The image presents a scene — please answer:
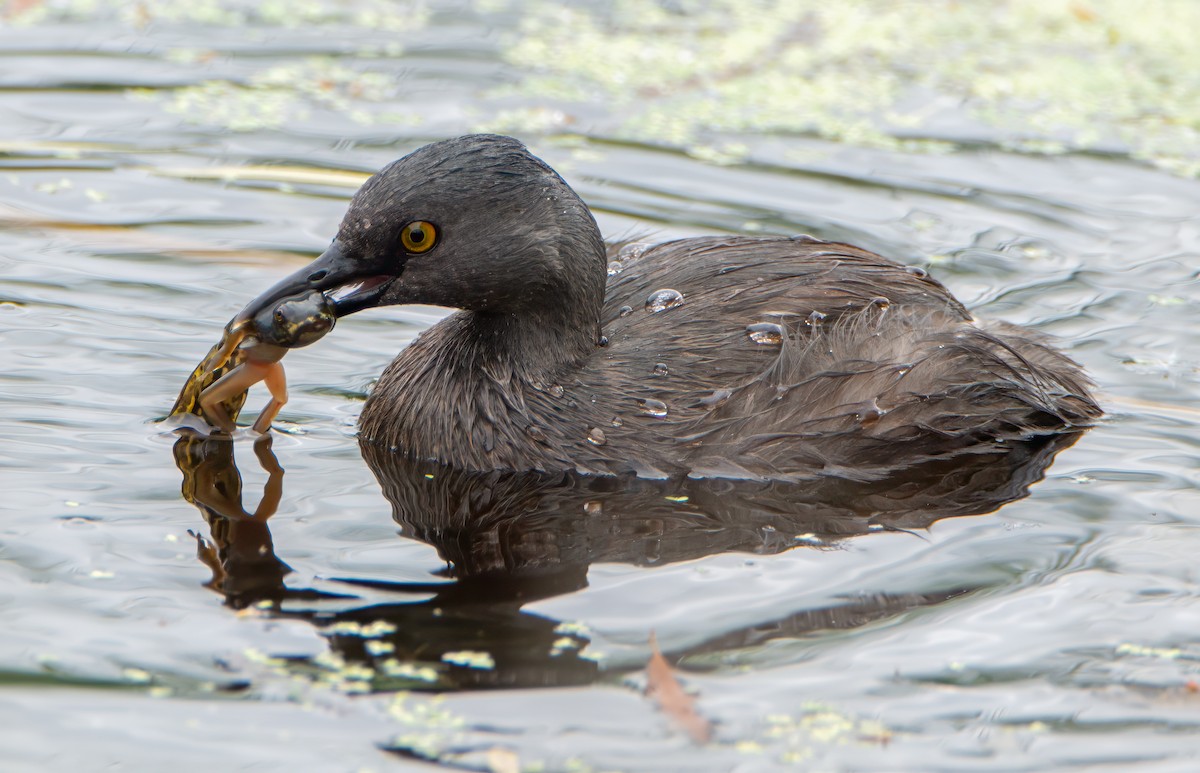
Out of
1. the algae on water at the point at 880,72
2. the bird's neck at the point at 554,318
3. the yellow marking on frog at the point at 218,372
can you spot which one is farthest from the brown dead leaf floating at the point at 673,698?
the algae on water at the point at 880,72

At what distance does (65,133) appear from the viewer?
32.8 feet

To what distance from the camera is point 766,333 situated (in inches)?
263

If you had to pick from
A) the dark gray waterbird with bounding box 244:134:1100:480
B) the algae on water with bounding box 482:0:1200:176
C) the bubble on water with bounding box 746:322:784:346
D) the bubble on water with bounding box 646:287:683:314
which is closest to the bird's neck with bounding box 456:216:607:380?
the dark gray waterbird with bounding box 244:134:1100:480

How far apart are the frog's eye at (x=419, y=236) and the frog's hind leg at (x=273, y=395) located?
2.33ft

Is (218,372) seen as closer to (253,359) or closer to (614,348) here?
(253,359)

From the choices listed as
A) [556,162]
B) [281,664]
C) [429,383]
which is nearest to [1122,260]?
[556,162]

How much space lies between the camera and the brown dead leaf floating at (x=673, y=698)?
4754 millimetres

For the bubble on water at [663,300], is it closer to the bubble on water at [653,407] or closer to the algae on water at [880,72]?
the bubble on water at [653,407]

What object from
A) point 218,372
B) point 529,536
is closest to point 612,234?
Result: point 218,372

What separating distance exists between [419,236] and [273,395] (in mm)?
881

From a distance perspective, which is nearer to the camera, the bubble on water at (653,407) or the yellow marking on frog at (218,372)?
the yellow marking on frog at (218,372)

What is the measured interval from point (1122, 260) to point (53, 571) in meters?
6.03

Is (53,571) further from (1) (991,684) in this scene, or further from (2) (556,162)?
(2) (556,162)

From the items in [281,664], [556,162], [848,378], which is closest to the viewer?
[281,664]
